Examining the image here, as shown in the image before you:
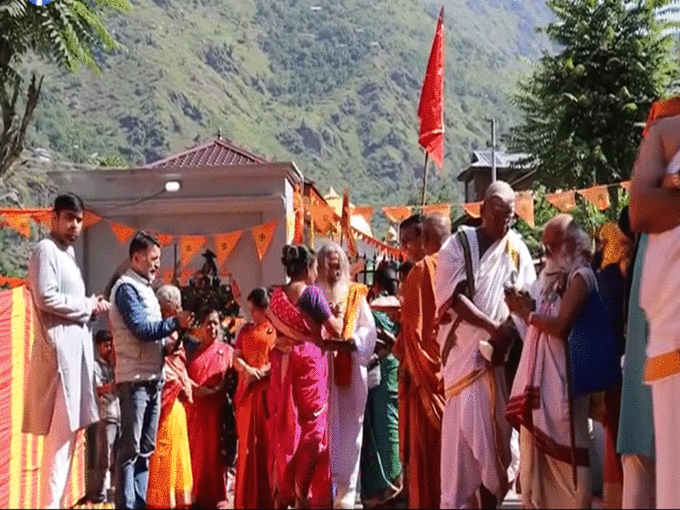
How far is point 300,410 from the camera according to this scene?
802cm

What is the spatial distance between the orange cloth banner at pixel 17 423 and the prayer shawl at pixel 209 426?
6.73 feet

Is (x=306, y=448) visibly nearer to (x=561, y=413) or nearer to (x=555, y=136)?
(x=561, y=413)

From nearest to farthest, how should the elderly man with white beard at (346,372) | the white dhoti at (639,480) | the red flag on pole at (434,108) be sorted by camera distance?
the white dhoti at (639,480) < the elderly man with white beard at (346,372) < the red flag on pole at (434,108)

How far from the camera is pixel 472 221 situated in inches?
314

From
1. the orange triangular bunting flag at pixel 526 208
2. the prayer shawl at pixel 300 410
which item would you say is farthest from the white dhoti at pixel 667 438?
the orange triangular bunting flag at pixel 526 208

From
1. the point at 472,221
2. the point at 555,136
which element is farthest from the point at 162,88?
the point at 472,221

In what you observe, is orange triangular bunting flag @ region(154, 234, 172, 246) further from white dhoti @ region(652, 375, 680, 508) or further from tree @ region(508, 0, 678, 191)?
white dhoti @ region(652, 375, 680, 508)

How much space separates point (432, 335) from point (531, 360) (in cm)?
127

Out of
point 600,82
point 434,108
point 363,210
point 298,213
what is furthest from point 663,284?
point 600,82

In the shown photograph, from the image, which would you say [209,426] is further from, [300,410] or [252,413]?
[300,410]

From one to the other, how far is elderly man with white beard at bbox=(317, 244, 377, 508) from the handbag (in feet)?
7.60

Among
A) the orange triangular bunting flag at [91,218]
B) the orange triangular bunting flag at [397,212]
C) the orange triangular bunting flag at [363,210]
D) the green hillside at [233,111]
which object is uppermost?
the green hillside at [233,111]

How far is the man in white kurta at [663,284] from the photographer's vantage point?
160 inches

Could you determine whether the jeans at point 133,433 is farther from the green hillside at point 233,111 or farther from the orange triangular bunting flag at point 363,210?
the green hillside at point 233,111
